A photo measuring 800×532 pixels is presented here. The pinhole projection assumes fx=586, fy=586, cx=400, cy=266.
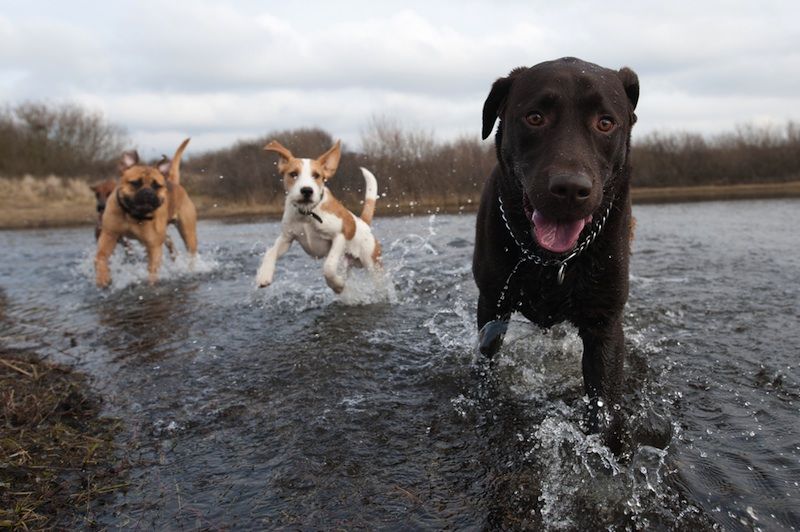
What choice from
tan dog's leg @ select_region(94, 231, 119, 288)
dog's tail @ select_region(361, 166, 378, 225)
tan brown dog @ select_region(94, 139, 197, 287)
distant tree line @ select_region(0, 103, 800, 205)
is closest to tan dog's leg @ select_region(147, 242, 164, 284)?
tan brown dog @ select_region(94, 139, 197, 287)

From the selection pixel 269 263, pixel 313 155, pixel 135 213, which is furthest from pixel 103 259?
pixel 313 155

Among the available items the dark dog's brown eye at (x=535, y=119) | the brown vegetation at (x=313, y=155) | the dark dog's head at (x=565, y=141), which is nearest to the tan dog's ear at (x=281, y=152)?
the dark dog's head at (x=565, y=141)

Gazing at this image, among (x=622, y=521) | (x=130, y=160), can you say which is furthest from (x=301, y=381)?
(x=130, y=160)

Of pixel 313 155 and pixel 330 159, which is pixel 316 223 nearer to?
pixel 330 159

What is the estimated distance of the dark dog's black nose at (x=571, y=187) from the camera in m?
2.27

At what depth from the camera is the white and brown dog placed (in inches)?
221

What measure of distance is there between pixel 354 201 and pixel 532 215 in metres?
8.60

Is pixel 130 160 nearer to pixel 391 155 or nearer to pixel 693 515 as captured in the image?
pixel 693 515

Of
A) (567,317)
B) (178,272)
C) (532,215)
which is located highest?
(532,215)

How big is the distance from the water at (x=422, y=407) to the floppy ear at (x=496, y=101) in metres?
1.43

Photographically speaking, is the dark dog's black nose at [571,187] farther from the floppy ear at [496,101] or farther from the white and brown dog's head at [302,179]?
the white and brown dog's head at [302,179]

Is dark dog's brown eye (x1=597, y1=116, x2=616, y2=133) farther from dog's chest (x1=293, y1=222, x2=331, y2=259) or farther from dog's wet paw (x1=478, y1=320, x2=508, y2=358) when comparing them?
dog's chest (x1=293, y1=222, x2=331, y2=259)

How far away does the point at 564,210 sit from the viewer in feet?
7.73

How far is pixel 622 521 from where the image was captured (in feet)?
7.30
